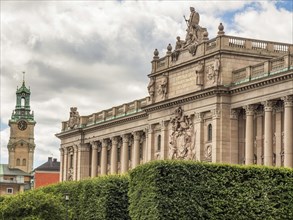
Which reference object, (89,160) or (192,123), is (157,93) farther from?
(89,160)

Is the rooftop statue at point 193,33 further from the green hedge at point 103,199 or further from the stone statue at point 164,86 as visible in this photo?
the green hedge at point 103,199

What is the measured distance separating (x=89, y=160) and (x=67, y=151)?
26.9 feet

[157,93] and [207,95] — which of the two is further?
[157,93]

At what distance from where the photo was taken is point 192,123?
115 metres

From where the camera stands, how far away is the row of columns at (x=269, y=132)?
98.7m

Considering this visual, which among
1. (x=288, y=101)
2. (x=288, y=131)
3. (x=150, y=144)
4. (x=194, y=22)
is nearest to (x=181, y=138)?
(x=150, y=144)

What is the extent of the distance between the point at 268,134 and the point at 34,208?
85.9 ft

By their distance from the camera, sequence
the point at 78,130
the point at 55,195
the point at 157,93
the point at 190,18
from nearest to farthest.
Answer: the point at 55,195 < the point at 190,18 < the point at 157,93 < the point at 78,130

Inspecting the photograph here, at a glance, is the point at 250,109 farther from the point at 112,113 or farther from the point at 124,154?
the point at 112,113

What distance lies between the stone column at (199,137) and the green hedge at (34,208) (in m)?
22.8

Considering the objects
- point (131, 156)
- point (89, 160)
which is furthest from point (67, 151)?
point (131, 156)

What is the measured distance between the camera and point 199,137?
368 feet

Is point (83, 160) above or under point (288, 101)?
under

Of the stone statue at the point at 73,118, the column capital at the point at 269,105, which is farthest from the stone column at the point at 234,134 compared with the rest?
the stone statue at the point at 73,118
